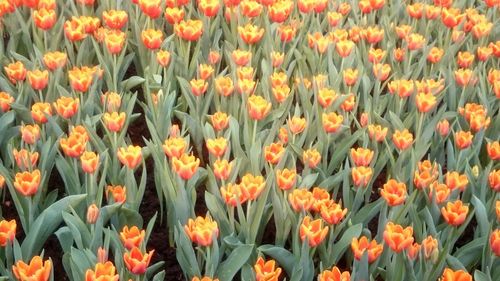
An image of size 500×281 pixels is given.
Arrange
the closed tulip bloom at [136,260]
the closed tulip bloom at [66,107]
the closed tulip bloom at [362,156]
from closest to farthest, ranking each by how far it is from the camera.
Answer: the closed tulip bloom at [136,260] → the closed tulip bloom at [362,156] → the closed tulip bloom at [66,107]

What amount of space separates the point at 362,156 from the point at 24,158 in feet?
3.07

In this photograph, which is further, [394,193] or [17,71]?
[17,71]

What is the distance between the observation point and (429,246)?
1659mm

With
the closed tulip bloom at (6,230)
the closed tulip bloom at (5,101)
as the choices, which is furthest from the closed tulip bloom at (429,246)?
the closed tulip bloom at (5,101)

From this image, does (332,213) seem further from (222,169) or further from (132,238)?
(132,238)

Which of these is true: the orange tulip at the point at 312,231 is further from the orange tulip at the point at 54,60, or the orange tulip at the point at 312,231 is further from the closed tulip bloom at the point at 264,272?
the orange tulip at the point at 54,60

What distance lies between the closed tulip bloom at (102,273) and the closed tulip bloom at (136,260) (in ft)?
0.22

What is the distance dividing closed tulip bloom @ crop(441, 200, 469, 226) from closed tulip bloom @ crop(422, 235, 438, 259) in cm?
14

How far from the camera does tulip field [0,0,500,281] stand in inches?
68.8

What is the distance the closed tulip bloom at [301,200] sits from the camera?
175 centimetres

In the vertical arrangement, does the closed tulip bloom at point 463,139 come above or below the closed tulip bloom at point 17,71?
below

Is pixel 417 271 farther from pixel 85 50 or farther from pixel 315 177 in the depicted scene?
pixel 85 50

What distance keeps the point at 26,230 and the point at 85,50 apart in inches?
40.3

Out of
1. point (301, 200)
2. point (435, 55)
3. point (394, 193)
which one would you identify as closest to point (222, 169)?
point (301, 200)
